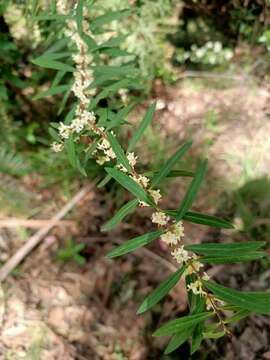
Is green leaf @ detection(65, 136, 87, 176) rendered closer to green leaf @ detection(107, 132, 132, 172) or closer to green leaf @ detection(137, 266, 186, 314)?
green leaf @ detection(107, 132, 132, 172)

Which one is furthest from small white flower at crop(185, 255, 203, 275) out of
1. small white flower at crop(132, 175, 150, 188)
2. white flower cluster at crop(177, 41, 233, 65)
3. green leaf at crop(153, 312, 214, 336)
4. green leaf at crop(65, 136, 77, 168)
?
white flower cluster at crop(177, 41, 233, 65)

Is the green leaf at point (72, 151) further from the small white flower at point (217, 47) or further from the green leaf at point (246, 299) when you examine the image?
the small white flower at point (217, 47)

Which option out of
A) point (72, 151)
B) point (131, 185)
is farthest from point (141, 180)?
point (72, 151)

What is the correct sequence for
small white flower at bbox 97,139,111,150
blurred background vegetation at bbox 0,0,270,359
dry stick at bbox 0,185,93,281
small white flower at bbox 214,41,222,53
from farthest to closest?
1. small white flower at bbox 214,41,222,53
2. blurred background vegetation at bbox 0,0,270,359
3. dry stick at bbox 0,185,93,281
4. small white flower at bbox 97,139,111,150

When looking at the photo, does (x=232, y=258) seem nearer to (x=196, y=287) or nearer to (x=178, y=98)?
(x=196, y=287)

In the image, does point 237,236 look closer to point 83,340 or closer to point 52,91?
point 83,340

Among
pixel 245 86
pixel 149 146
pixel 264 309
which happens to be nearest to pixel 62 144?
pixel 264 309
